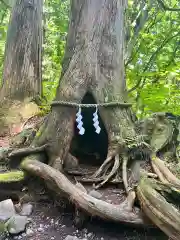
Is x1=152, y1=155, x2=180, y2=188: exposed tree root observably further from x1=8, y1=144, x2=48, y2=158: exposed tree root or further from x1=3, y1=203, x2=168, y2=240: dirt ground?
x1=8, y1=144, x2=48, y2=158: exposed tree root

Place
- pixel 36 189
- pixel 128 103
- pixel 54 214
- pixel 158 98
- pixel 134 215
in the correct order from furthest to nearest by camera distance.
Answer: pixel 158 98 < pixel 128 103 < pixel 36 189 < pixel 54 214 < pixel 134 215

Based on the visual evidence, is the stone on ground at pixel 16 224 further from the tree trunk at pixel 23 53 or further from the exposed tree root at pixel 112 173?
the tree trunk at pixel 23 53

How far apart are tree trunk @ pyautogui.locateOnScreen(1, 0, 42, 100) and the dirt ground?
311 centimetres

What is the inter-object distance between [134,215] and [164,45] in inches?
226

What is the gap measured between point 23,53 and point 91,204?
13.5ft

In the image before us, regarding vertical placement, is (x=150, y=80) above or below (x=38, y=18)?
below

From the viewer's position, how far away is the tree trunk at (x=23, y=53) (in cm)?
593

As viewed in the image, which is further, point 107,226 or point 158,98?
point 158,98

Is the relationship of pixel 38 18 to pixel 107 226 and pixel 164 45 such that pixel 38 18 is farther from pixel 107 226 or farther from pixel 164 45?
pixel 107 226

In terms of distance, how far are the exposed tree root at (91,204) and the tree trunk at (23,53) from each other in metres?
2.92

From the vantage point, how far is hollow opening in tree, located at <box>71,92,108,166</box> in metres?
4.31

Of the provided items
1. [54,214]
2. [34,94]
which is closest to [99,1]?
[34,94]

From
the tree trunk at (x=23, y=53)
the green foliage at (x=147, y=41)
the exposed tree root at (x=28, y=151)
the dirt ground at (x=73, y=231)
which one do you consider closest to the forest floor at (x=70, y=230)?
the dirt ground at (x=73, y=231)

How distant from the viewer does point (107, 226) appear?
10.1 ft
